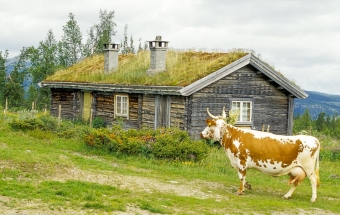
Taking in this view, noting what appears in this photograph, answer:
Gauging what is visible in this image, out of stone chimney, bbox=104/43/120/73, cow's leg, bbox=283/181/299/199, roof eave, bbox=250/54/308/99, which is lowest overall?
cow's leg, bbox=283/181/299/199

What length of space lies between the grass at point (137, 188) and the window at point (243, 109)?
7.22 meters

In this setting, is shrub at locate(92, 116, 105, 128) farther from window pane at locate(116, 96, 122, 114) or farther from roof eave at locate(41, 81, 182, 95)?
roof eave at locate(41, 81, 182, 95)

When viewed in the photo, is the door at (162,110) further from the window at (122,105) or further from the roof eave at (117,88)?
the window at (122,105)

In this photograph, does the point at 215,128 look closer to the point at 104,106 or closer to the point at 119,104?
the point at 119,104

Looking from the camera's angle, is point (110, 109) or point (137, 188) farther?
point (110, 109)

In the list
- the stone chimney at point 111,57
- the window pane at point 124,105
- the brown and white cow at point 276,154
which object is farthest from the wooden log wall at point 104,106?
the brown and white cow at point 276,154

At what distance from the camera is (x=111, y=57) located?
98.4 feet

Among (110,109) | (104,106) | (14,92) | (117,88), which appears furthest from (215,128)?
(14,92)

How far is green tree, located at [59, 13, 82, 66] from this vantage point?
5459 centimetres

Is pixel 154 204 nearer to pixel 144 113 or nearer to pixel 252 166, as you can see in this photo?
pixel 252 166

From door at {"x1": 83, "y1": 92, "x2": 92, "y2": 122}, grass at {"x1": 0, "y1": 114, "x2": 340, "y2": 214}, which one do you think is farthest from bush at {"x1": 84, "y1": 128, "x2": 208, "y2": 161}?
door at {"x1": 83, "y1": 92, "x2": 92, "y2": 122}

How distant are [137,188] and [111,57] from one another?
18.6 meters

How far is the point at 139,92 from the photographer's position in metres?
25.2

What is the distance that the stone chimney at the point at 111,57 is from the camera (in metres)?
29.9
